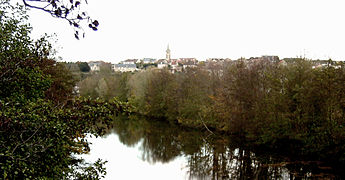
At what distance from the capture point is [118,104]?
519 cm

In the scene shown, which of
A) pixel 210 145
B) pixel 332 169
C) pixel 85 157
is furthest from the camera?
pixel 210 145

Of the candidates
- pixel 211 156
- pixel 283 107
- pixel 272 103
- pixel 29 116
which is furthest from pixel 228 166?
pixel 29 116

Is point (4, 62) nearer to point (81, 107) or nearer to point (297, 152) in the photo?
point (81, 107)

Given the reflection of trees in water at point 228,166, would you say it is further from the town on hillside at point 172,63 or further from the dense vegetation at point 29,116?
the dense vegetation at point 29,116

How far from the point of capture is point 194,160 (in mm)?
17766

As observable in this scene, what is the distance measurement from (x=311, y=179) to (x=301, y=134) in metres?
3.50

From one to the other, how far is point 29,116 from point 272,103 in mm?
16919

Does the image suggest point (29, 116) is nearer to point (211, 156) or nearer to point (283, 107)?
point (211, 156)

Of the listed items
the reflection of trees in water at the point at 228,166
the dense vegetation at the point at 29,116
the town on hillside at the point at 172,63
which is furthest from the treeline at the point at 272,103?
the dense vegetation at the point at 29,116

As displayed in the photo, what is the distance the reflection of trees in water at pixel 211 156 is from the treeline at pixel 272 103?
140 cm

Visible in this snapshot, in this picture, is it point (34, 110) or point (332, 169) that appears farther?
point (332, 169)

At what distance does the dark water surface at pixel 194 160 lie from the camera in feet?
48.5

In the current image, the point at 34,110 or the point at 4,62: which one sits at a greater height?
the point at 4,62

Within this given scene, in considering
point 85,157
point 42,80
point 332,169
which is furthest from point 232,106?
point 42,80
